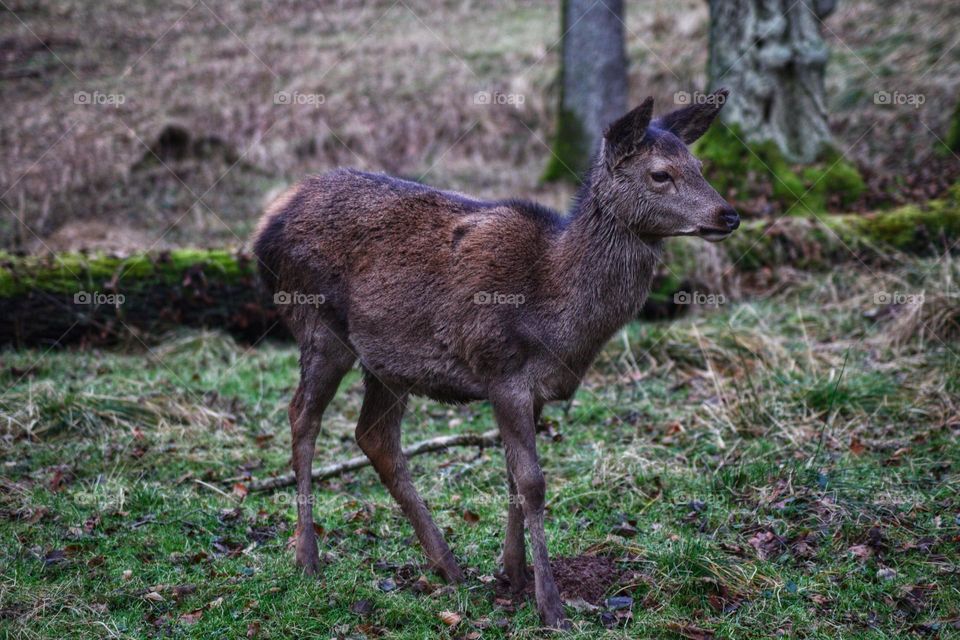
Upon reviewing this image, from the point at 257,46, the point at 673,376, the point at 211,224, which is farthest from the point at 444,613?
the point at 257,46

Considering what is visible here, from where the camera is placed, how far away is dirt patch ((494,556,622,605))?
16.9 ft

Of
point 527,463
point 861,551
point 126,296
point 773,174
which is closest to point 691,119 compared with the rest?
point 527,463

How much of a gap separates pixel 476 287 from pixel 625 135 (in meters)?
1.21

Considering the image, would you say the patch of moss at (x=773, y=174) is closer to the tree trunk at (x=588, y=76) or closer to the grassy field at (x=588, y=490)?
the grassy field at (x=588, y=490)

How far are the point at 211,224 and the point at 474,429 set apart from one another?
7529 millimetres

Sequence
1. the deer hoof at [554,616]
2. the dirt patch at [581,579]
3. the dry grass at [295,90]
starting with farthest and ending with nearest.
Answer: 1. the dry grass at [295,90]
2. the dirt patch at [581,579]
3. the deer hoof at [554,616]

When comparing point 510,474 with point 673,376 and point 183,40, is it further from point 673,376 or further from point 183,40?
point 183,40

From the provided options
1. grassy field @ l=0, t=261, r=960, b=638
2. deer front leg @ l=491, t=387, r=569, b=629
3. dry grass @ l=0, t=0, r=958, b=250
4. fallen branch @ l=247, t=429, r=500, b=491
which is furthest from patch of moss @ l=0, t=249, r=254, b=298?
deer front leg @ l=491, t=387, r=569, b=629

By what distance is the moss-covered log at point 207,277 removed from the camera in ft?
30.8

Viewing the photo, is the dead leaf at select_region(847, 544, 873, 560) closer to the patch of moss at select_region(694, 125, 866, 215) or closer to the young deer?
the young deer

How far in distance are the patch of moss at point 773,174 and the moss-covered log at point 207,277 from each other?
0.78 metres

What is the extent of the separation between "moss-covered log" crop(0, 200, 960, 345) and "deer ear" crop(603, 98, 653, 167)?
190 inches

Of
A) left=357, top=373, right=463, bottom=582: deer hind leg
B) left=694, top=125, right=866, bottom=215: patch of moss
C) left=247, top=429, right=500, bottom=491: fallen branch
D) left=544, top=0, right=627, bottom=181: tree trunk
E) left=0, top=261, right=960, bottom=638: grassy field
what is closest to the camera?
left=0, top=261, right=960, bottom=638: grassy field

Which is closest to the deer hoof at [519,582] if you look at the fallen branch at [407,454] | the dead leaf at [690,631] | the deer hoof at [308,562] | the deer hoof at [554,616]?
the deer hoof at [554,616]
